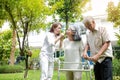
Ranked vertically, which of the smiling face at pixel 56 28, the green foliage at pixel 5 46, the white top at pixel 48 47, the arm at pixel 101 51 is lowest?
the arm at pixel 101 51

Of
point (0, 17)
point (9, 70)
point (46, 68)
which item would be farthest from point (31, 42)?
point (46, 68)

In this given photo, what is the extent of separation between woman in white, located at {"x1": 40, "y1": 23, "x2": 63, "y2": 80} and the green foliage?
855 inches

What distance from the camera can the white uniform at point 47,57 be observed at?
817 cm

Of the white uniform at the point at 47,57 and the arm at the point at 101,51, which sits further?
the white uniform at the point at 47,57

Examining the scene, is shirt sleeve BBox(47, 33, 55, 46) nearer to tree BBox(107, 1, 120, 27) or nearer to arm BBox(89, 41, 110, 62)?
arm BBox(89, 41, 110, 62)

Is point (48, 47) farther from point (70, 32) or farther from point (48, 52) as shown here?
point (70, 32)

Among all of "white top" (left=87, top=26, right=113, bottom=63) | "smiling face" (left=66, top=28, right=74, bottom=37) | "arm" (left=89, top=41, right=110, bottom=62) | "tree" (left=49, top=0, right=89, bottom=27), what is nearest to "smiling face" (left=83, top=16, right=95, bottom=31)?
"white top" (left=87, top=26, right=113, bottom=63)

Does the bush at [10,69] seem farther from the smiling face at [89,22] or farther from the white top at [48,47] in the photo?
the smiling face at [89,22]

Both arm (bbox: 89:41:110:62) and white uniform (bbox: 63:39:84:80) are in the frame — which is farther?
white uniform (bbox: 63:39:84:80)

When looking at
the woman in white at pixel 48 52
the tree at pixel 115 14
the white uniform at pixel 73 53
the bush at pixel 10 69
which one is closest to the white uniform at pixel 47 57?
the woman in white at pixel 48 52

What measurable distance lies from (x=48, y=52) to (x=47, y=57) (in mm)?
128

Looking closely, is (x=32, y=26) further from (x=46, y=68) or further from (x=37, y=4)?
(x=46, y=68)

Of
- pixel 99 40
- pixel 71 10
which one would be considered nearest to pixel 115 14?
pixel 71 10

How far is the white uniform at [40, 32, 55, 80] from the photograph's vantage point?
322 inches
